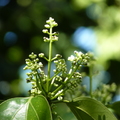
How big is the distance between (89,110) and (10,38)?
6005 mm

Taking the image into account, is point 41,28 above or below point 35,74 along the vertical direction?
above

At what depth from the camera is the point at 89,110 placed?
4.75 ft

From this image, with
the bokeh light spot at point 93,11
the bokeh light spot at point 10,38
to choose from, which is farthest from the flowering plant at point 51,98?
the bokeh light spot at point 93,11

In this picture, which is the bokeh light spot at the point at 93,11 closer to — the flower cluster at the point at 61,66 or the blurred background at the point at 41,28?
the blurred background at the point at 41,28

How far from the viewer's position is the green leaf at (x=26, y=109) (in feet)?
4.14

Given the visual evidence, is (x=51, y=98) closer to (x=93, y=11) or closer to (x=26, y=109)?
(x=26, y=109)

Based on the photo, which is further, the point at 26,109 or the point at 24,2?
the point at 24,2

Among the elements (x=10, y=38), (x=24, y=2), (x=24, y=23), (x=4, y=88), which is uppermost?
(x=24, y=2)

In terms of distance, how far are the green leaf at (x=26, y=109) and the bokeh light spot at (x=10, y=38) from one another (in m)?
5.75

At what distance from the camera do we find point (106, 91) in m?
1.84

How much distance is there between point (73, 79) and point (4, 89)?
5283 millimetres

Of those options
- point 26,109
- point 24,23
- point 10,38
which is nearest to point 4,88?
point 10,38

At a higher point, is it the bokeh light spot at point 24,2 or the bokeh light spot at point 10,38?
the bokeh light spot at point 24,2

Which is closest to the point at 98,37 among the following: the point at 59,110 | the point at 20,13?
the point at 20,13
